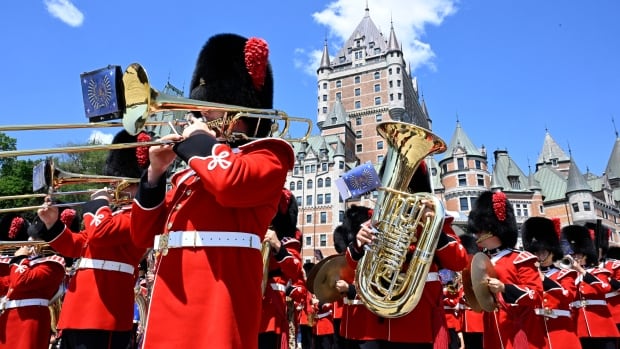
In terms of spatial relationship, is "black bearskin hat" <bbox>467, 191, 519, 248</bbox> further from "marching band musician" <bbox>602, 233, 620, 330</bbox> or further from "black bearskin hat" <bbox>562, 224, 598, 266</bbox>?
"black bearskin hat" <bbox>562, 224, 598, 266</bbox>

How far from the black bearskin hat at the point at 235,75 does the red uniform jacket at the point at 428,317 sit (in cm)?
258

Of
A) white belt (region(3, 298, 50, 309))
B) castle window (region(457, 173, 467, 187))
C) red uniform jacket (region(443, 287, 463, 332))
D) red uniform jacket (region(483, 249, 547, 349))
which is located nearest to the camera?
red uniform jacket (region(483, 249, 547, 349))

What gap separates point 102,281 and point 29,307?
2544mm

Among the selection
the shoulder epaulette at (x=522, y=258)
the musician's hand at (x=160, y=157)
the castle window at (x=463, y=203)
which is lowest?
the shoulder epaulette at (x=522, y=258)

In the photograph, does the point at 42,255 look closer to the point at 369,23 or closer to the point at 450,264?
the point at 450,264

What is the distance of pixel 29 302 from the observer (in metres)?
6.22

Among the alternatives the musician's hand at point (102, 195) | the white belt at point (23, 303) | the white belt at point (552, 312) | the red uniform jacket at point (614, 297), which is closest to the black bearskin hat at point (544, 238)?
the white belt at point (552, 312)

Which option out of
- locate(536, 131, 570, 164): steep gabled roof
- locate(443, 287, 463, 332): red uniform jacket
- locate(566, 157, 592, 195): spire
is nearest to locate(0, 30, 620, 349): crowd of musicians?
locate(443, 287, 463, 332): red uniform jacket

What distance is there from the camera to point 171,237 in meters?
2.75

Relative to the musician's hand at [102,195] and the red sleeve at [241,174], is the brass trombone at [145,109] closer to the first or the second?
the red sleeve at [241,174]

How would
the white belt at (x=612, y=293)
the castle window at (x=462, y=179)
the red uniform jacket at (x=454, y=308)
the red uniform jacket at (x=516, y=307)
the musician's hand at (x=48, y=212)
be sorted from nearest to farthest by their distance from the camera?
1. the musician's hand at (x=48, y=212)
2. the red uniform jacket at (x=516, y=307)
3. the white belt at (x=612, y=293)
4. the red uniform jacket at (x=454, y=308)
5. the castle window at (x=462, y=179)

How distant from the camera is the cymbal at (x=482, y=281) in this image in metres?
5.14

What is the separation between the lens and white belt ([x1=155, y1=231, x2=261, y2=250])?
267 centimetres

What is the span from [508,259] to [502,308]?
0.66 metres
